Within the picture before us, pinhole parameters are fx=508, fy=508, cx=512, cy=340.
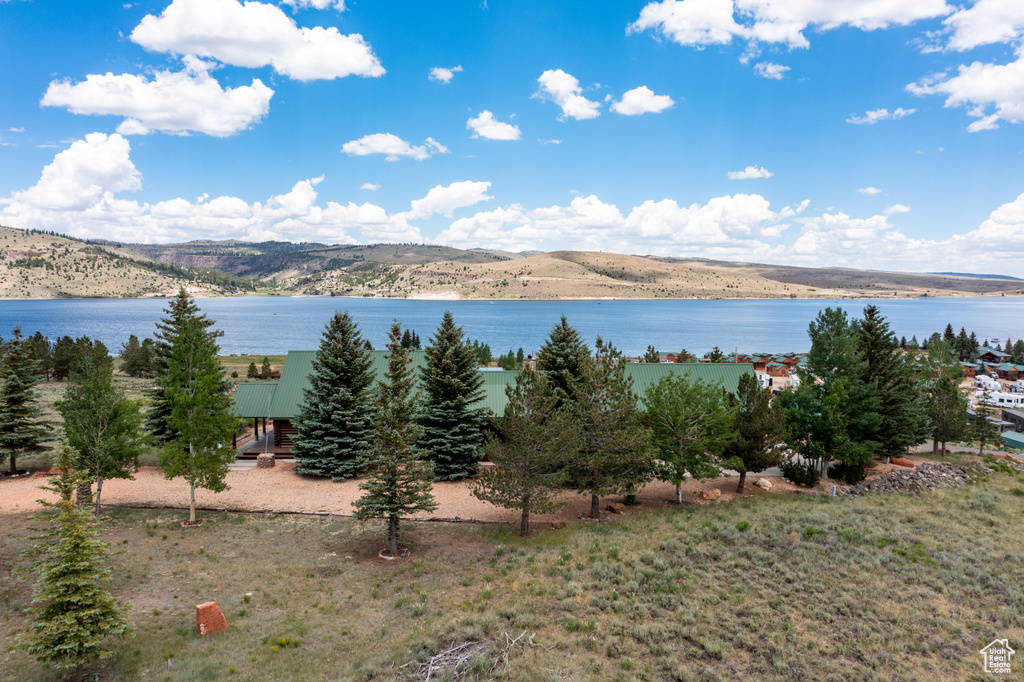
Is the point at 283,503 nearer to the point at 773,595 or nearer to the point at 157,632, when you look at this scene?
the point at 157,632

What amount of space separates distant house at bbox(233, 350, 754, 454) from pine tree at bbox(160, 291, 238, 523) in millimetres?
8362

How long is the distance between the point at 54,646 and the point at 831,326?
37.9 meters

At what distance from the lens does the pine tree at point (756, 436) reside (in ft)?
79.6

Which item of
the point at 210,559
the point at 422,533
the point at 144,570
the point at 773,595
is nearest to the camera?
the point at 773,595

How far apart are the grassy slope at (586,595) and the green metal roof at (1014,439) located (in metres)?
31.4

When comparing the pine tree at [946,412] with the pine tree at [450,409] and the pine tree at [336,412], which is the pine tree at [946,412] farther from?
the pine tree at [336,412]

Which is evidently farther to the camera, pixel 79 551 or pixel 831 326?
pixel 831 326

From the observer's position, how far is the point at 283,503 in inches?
931

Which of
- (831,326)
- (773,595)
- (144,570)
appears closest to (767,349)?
(831,326)

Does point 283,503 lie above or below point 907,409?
below

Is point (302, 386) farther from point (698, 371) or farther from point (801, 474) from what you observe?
point (801, 474)

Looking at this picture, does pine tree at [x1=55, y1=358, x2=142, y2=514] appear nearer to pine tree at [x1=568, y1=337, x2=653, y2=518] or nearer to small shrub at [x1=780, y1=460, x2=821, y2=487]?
pine tree at [x1=568, y1=337, x2=653, y2=518]

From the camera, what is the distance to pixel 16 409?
87.7ft

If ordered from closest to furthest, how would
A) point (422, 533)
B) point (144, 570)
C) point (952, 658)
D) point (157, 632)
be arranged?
point (952, 658) → point (157, 632) → point (144, 570) → point (422, 533)
